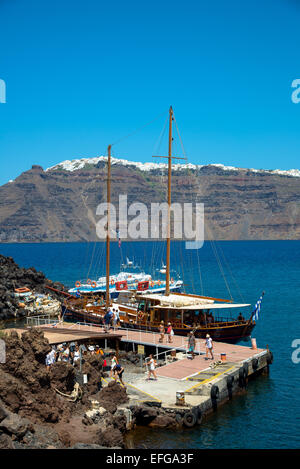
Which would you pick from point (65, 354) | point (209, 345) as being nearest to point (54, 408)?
point (65, 354)

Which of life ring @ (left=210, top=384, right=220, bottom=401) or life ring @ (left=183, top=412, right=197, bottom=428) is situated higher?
life ring @ (left=210, top=384, right=220, bottom=401)

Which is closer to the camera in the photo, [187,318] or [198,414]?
[198,414]

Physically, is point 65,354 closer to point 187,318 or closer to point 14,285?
point 187,318

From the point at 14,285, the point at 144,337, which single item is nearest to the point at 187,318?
the point at 144,337

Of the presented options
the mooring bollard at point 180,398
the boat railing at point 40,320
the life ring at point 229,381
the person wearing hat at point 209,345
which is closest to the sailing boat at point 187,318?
the person wearing hat at point 209,345

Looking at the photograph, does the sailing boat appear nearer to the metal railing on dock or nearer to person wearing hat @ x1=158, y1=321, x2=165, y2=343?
the metal railing on dock

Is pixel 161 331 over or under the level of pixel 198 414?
over

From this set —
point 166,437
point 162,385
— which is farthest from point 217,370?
point 166,437

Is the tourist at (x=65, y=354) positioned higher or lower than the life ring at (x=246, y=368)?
higher

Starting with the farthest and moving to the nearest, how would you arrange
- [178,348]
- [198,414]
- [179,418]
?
[178,348]
[198,414]
[179,418]

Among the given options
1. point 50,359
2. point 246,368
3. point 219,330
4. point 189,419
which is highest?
point 50,359

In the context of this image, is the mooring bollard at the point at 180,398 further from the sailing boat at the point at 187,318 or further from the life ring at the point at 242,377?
the sailing boat at the point at 187,318

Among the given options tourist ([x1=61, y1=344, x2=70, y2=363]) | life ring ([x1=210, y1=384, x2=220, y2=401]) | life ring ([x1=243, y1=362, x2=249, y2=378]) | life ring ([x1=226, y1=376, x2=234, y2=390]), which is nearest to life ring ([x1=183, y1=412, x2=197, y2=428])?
life ring ([x1=210, y1=384, x2=220, y2=401])

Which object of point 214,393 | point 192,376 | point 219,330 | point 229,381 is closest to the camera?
point 214,393
